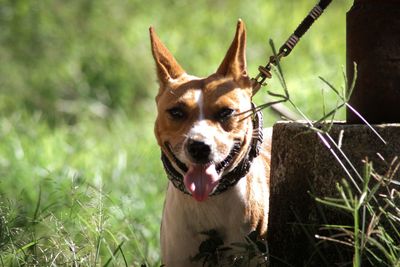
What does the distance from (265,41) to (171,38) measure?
116cm

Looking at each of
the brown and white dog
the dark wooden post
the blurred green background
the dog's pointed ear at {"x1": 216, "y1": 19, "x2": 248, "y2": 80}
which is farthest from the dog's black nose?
the blurred green background

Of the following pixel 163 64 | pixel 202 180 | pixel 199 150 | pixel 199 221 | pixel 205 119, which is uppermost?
pixel 163 64

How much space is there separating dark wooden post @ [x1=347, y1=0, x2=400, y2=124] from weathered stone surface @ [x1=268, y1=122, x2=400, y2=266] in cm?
23

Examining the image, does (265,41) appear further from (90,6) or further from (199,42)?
(90,6)

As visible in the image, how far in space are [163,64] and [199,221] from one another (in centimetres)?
80

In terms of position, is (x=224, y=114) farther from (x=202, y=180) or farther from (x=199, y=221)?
(x=199, y=221)

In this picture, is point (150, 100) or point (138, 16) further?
point (138, 16)

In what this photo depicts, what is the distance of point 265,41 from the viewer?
409 inches

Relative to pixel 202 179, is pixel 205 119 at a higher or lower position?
higher

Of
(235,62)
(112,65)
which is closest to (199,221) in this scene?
(235,62)

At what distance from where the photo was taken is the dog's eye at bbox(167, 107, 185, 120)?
149 inches

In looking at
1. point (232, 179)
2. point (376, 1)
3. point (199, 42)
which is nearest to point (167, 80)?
point (232, 179)

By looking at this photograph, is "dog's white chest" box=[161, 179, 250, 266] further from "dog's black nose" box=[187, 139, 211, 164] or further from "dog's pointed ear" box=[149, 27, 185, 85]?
"dog's pointed ear" box=[149, 27, 185, 85]

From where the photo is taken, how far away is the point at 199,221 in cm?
380
